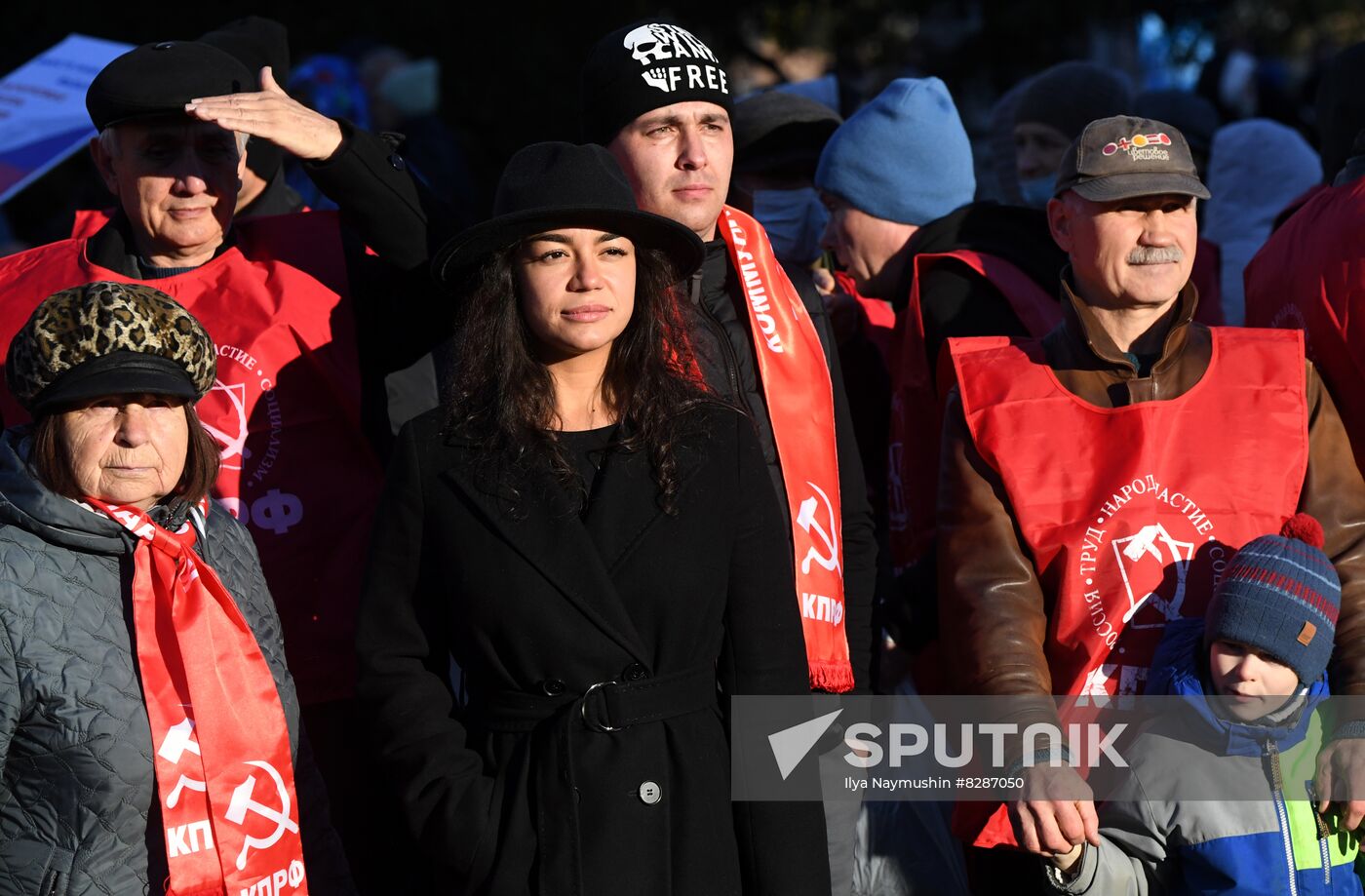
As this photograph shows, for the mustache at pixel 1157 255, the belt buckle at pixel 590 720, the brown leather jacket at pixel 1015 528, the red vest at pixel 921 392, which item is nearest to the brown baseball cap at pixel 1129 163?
the mustache at pixel 1157 255

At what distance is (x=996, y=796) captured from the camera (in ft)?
11.6

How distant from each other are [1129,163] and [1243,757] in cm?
131

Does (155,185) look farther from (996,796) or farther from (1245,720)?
(1245,720)

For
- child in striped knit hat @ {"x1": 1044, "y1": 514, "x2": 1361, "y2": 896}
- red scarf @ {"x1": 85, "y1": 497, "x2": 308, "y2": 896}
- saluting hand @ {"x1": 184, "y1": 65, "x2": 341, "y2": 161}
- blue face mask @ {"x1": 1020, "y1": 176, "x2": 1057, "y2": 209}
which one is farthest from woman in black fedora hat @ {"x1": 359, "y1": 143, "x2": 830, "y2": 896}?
blue face mask @ {"x1": 1020, "y1": 176, "x2": 1057, "y2": 209}

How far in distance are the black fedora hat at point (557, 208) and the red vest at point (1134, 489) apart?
839mm

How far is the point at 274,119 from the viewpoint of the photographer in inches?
148

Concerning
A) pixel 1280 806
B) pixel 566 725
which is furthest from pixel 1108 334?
pixel 566 725

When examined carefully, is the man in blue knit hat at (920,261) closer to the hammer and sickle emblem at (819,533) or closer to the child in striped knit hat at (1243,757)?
the hammer and sickle emblem at (819,533)

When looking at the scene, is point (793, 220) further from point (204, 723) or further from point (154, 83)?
point (204, 723)

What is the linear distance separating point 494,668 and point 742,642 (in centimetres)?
48

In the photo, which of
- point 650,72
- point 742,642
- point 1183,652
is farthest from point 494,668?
point 650,72

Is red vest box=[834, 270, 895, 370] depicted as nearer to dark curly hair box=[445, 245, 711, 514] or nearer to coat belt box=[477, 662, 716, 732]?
dark curly hair box=[445, 245, 711, 514]

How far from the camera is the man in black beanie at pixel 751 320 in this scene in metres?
3.91

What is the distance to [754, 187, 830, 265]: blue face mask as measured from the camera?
207 inches
